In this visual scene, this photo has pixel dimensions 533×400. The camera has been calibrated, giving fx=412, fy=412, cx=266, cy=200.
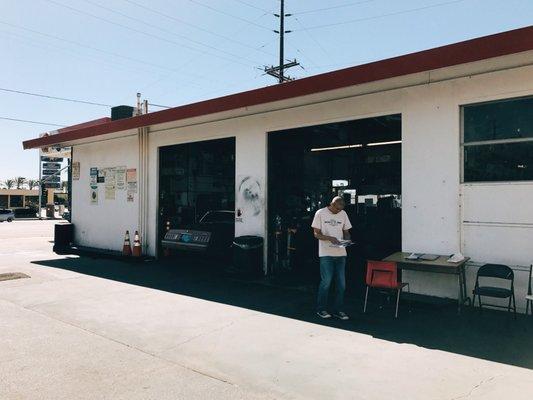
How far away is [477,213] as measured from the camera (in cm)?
636

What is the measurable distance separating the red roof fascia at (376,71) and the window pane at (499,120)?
41.8 inches

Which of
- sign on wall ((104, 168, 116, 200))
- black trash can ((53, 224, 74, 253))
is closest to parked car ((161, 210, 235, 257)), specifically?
sign on wall ((104, 168, 116, 200))

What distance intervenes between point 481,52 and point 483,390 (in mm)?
4219

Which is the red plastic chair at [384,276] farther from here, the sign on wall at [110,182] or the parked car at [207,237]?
the sign on wall at [110,182]

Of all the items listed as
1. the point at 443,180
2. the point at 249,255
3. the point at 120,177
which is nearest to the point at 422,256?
the point at 443,180

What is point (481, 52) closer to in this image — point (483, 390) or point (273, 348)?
point (483, 390)

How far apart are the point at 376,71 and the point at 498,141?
6.97 ft

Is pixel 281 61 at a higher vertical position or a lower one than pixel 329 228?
higher

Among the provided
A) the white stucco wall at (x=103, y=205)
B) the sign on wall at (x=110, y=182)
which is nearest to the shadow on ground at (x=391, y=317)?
the white stucco wall at (x=103, y=205)

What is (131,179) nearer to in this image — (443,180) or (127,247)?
(127,247)

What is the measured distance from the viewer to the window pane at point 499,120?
19.7ft

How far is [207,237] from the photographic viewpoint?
9688 millimetres

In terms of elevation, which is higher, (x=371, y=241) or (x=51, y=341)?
A: (x=371, y=241)

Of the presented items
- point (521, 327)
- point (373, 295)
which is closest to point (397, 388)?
point (521, 327)
